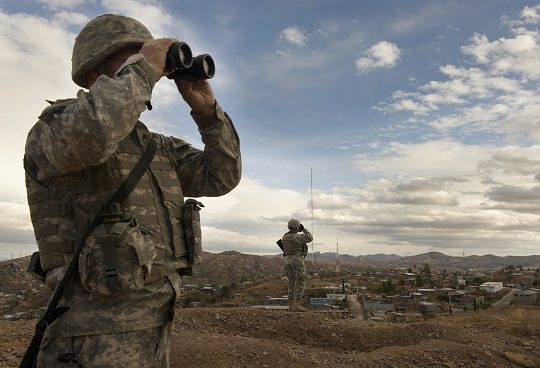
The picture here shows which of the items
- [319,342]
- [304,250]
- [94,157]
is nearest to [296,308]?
[304,250]

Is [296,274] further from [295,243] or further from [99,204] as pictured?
[99,204]

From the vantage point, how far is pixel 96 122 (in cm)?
177

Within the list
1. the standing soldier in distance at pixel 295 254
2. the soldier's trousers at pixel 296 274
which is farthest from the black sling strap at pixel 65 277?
the soldier's trousers at pixel 296 274

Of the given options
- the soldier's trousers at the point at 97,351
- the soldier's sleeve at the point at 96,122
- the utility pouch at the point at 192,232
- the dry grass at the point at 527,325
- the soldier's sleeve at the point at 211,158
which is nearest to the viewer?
the soldier's sleeve at the point at 96,122

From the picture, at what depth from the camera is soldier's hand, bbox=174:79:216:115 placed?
8.08ft

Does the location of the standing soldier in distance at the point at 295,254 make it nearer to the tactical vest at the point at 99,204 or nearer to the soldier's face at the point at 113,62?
the tactical vest at the point at 99,204

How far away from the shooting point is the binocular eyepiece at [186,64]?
82.7 inches

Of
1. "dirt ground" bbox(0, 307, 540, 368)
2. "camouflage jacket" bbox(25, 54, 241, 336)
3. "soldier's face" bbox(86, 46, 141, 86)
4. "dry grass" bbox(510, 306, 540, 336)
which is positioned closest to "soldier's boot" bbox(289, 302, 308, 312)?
"dirt ground" bbox(0, 307, 540, 368)

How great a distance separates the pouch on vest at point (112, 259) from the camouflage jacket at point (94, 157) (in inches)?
4.4

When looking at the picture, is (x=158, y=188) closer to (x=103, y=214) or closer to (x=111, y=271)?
(x=103, y=214)

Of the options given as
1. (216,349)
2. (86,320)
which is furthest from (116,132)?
(216,349)

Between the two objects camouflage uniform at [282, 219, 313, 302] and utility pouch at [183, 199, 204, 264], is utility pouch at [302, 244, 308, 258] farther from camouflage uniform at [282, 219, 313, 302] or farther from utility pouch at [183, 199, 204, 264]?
utility pouch at [183, 199, 204, 264]

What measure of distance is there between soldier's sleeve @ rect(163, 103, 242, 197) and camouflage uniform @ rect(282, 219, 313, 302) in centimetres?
944

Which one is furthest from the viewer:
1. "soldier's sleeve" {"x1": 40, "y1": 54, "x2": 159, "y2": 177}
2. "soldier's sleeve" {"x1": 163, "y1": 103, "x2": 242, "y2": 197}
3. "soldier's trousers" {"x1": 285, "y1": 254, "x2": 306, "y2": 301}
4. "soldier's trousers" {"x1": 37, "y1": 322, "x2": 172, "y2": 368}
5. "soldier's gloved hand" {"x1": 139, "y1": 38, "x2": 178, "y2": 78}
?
"soldier's trousers" {"x1": 285, "y1": 254, "x2": 306, "y2": 301}
